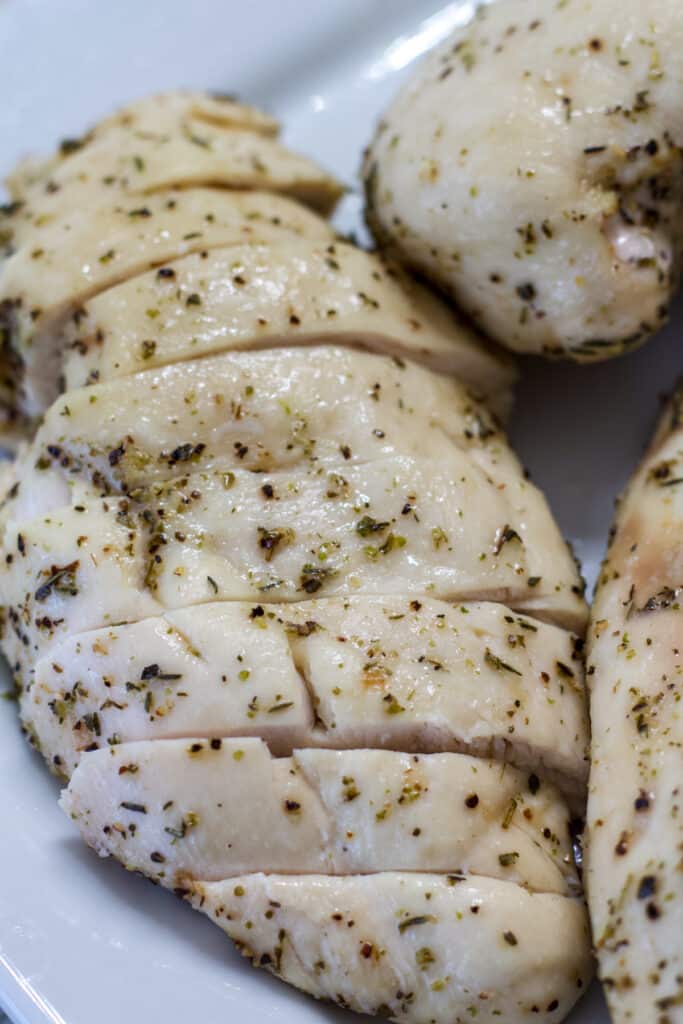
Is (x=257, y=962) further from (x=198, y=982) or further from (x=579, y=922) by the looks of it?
(x=579, y=922)

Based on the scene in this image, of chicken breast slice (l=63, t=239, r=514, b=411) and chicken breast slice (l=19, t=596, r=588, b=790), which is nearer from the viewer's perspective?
chicken breast slice (l=19, t=596, r=588, b=790)

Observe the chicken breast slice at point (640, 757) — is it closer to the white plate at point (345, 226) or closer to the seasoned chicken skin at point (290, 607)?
the seasoned chicken skin at point (290, 607)

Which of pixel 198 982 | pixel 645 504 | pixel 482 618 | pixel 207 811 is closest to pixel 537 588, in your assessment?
pixel 482 618

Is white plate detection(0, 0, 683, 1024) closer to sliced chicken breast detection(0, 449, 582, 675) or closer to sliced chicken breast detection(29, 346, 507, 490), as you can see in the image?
sliced chicken breast detection(0, 449, 582, 675)

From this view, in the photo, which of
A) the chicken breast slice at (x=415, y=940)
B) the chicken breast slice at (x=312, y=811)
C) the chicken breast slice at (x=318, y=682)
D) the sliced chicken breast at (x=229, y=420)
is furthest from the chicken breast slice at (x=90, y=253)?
the chicken breast slice at (x=415, y=940)

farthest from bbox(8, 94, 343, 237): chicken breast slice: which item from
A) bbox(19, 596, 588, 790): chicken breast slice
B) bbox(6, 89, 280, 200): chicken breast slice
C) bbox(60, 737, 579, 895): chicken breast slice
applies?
bbox(60, 737, 579, 895): chicken breast slice

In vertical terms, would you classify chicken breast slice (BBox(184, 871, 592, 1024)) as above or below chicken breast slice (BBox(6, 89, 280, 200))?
below
